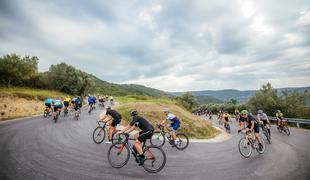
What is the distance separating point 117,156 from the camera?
6801 millimetres

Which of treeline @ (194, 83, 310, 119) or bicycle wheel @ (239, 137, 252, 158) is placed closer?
bicycle wheel @ (239, 137, 252, 158)

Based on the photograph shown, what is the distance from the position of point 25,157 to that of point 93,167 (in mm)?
3203

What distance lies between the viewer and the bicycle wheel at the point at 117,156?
6.51 metres

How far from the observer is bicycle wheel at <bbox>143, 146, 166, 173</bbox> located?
6211 millimetres

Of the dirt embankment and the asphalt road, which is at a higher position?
the dirt embankment

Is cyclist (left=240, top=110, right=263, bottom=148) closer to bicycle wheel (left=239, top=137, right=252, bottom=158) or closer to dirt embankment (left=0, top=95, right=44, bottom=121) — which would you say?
bicycle wheel (left=239, top=137, right=252, bottom=158)

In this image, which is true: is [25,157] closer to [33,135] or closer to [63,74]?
[33,135]

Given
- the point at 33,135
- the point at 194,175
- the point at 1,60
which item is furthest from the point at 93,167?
the point at 1,60

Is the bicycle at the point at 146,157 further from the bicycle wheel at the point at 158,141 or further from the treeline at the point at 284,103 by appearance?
the treeline at the point at 284,103

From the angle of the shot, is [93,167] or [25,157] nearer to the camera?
[93,167]

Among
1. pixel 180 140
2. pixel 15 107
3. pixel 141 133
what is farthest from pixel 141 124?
pixel 15 107

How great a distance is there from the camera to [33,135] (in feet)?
34.9

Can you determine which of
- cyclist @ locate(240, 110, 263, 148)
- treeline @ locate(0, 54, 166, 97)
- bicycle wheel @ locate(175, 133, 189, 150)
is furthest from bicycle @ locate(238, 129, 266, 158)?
treeline @ locate(0, 54, 166, 97)

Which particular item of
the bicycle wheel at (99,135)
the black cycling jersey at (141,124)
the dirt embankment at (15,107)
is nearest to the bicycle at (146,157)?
the black cycling jersey at (141,124)
